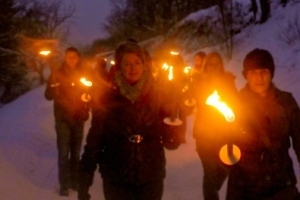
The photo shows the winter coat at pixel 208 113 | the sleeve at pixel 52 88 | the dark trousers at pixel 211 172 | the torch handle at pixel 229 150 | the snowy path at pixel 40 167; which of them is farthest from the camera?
the snowy path at pixel 40 167

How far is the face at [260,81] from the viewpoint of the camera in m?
3.52

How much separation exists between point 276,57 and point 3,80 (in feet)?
68.4

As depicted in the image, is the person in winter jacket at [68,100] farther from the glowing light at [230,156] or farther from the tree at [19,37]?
the tree at [19,37]

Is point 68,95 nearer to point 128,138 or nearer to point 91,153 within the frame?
point 91,153

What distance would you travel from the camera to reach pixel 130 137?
358 cm

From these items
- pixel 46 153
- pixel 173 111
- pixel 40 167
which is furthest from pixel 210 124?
pixel 46 153

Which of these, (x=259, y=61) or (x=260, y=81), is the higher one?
(x=259, y=61)

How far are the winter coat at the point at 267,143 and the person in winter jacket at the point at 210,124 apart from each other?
1.47 metres

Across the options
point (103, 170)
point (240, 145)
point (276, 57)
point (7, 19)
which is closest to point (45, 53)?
point (103, 170)

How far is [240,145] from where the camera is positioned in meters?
3.41

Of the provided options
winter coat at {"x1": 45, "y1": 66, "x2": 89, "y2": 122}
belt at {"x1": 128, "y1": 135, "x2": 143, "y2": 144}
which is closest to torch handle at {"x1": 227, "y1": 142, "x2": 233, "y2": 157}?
belt at {"x1": 128, "y1": 135, "x2": 143, "y2": 144}

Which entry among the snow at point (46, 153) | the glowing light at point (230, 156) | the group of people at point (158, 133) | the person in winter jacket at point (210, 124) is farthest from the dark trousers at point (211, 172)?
the glowing light at point (230, 156)

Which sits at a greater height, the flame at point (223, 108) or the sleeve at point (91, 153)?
A: the flame at point (223, 108)

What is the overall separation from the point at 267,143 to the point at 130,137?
1.02 metres
